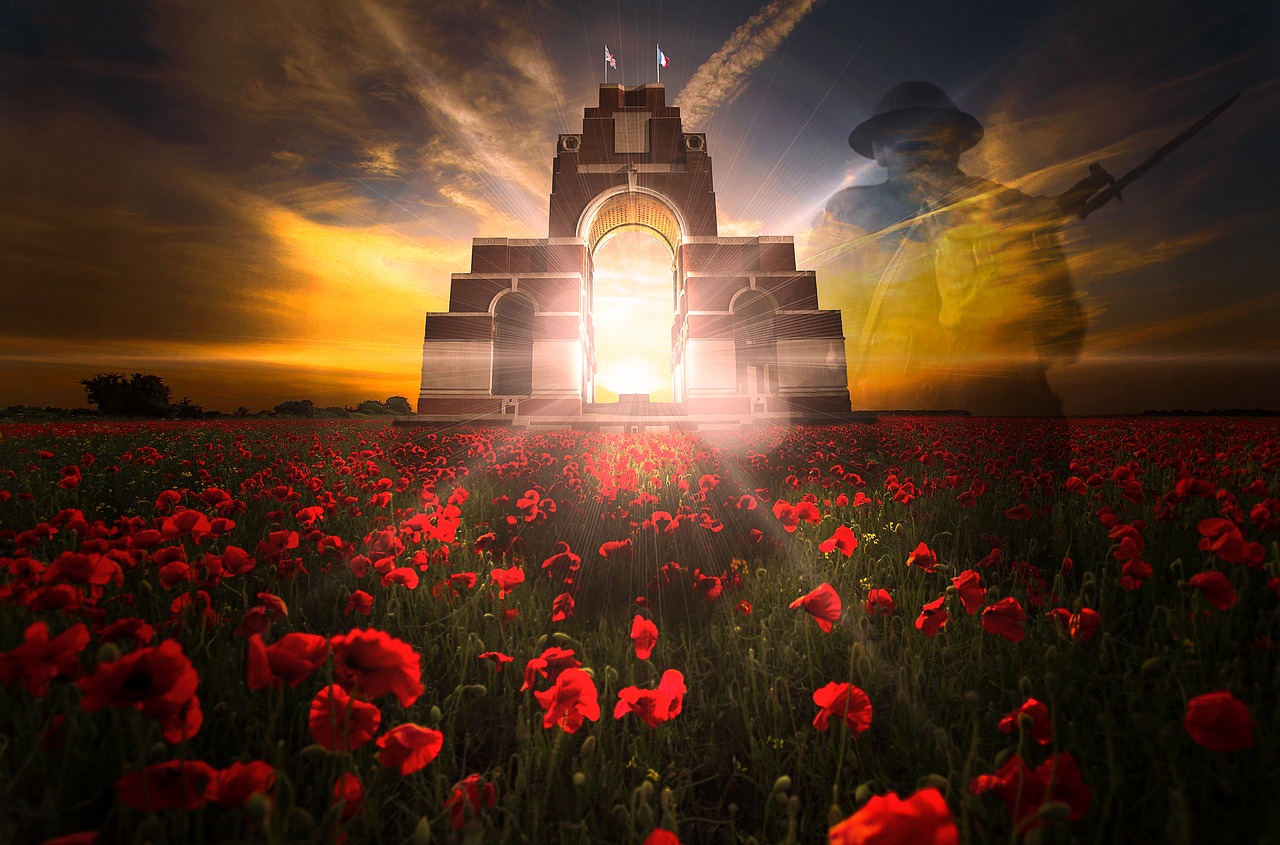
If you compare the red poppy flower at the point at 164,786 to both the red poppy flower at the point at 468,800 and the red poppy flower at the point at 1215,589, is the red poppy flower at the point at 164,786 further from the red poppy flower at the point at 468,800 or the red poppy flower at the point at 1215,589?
the red poppy flower at the point at 1215,589

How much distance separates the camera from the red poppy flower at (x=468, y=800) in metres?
1.01

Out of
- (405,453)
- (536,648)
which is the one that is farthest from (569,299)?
(536,648)

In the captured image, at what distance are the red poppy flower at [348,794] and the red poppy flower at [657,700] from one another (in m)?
0.55

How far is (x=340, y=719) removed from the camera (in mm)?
1036

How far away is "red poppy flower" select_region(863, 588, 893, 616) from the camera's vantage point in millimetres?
1826

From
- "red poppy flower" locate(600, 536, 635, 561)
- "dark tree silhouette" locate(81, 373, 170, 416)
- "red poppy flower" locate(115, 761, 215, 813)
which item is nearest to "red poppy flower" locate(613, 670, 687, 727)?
"red poppy flower" locate(115, 761, 215, 813)

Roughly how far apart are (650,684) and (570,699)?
40 centimetres

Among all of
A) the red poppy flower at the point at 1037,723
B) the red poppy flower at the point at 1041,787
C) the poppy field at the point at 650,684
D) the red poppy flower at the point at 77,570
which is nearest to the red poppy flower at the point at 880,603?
the poppy field at the point at 650,684

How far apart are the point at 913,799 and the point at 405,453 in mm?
7091

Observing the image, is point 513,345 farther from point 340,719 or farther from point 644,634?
point 340,719

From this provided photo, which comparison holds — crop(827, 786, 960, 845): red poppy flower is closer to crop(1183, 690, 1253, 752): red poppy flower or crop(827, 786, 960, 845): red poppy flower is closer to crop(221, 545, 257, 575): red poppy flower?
crop(1183, 690, 1253, 752): red poppy flower

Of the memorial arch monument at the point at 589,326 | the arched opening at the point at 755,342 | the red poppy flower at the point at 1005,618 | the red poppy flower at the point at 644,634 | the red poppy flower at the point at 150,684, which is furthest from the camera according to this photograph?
the arched opening at the point at 755,342

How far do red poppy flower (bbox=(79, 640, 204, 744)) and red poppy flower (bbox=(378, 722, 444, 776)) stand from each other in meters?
0.35

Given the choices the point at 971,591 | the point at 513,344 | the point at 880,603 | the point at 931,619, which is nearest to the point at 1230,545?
the point at 971,591
